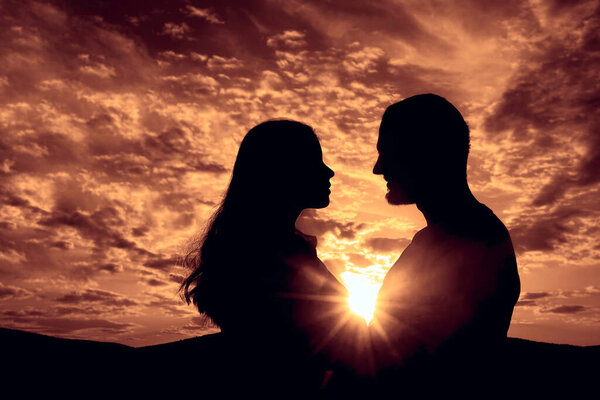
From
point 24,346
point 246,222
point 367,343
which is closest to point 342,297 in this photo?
point 367,343


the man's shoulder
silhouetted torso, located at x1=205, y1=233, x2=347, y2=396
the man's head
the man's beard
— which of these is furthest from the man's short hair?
silhouetted torso, located at x1=205, y1=233, x2=347, y2=396

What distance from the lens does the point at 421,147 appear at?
474cm

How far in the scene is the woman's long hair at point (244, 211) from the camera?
4421 millimetres

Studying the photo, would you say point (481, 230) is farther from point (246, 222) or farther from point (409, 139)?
point (246, 222)

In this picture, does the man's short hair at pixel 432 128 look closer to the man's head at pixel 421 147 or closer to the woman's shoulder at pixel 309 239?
the man's head at pixel 421 147

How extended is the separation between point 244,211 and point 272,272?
0.64 meters

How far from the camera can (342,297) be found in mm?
4152

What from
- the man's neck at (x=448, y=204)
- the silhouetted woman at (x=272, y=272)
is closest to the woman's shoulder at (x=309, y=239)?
the silhouetted woman at (x=272, y=272)

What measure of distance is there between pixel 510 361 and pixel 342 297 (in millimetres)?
1378

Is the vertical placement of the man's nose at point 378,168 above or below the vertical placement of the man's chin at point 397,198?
above

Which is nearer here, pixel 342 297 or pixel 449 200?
pixel 342 297

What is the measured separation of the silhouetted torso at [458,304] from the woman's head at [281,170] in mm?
1192

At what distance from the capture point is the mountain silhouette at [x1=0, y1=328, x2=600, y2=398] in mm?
3354

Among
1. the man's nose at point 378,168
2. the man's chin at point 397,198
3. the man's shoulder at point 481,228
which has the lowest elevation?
the man's shoulder at point 481,228
